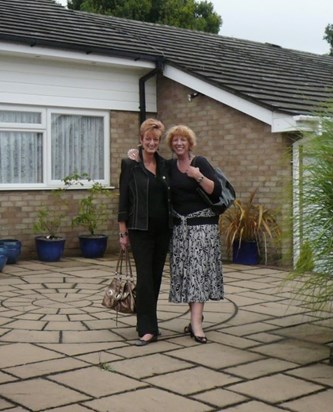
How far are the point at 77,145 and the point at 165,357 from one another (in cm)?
753

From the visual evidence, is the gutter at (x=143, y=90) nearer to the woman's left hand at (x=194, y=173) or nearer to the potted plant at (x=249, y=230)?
the potted plant at (x=249, y=230)

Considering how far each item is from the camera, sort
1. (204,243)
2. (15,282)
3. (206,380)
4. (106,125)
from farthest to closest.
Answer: (106,125) < (15,282) < (204,243) < (206,380)

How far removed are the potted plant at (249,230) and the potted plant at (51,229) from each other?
2.68 m

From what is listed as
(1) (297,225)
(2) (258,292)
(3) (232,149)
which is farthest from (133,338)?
(3) (232,149)

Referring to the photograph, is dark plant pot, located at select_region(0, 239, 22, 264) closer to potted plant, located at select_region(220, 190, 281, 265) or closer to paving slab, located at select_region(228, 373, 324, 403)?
potted plant, located at select_region(220, 190, 281, 265)

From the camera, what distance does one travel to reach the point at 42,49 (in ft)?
36.6

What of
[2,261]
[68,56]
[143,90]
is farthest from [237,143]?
[2,261]

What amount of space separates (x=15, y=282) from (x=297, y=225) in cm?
463

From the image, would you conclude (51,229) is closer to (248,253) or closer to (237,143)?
(248,253)

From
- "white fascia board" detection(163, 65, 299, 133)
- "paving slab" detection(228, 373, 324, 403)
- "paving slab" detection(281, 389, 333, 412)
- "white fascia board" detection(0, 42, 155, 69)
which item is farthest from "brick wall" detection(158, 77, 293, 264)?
"paving slab" detection(281, 389, 333, 412)

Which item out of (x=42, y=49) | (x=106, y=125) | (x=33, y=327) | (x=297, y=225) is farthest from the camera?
(x=106, y=125)

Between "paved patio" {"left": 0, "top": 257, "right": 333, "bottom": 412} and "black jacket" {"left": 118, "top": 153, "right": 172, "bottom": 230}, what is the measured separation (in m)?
0.99

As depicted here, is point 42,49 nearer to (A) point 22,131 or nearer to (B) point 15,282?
(A) point 22,131

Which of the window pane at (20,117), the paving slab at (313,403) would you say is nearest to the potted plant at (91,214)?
the window pane at (20,117)
